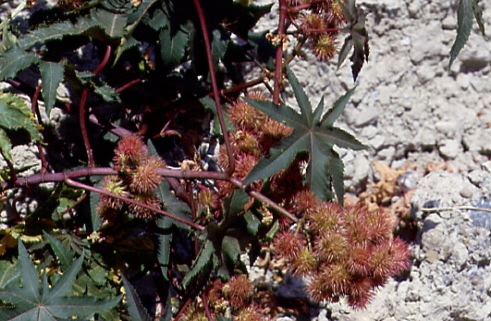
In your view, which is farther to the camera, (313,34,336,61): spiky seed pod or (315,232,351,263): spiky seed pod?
(313,34,336,61): spiky seed pod

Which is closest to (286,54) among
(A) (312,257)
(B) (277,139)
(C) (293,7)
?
(C) (293,7)

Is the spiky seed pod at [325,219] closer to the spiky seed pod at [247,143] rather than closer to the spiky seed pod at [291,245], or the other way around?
the spiky seed pod at [291,245]

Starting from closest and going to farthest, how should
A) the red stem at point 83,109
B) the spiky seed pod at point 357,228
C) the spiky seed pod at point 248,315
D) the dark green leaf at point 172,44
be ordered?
the spiky seed pod at point 357,228, the spiky seed pod at point 248,315, the red stem at point 83,109, the dark green leaf at point 172,44

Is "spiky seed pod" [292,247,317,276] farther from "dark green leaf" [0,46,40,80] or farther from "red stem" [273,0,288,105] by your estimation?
"dark green leaf" [0,46,40,80]

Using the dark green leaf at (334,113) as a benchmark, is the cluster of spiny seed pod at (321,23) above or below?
above

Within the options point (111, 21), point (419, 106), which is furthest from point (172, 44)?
point (419, 106)

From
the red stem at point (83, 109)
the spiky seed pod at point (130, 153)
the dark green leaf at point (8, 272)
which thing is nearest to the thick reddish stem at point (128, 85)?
the red stem at point (83, 109)

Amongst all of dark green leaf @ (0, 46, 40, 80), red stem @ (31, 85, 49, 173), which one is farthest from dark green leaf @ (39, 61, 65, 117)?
red stem @ (31, 85, 49, 173)
